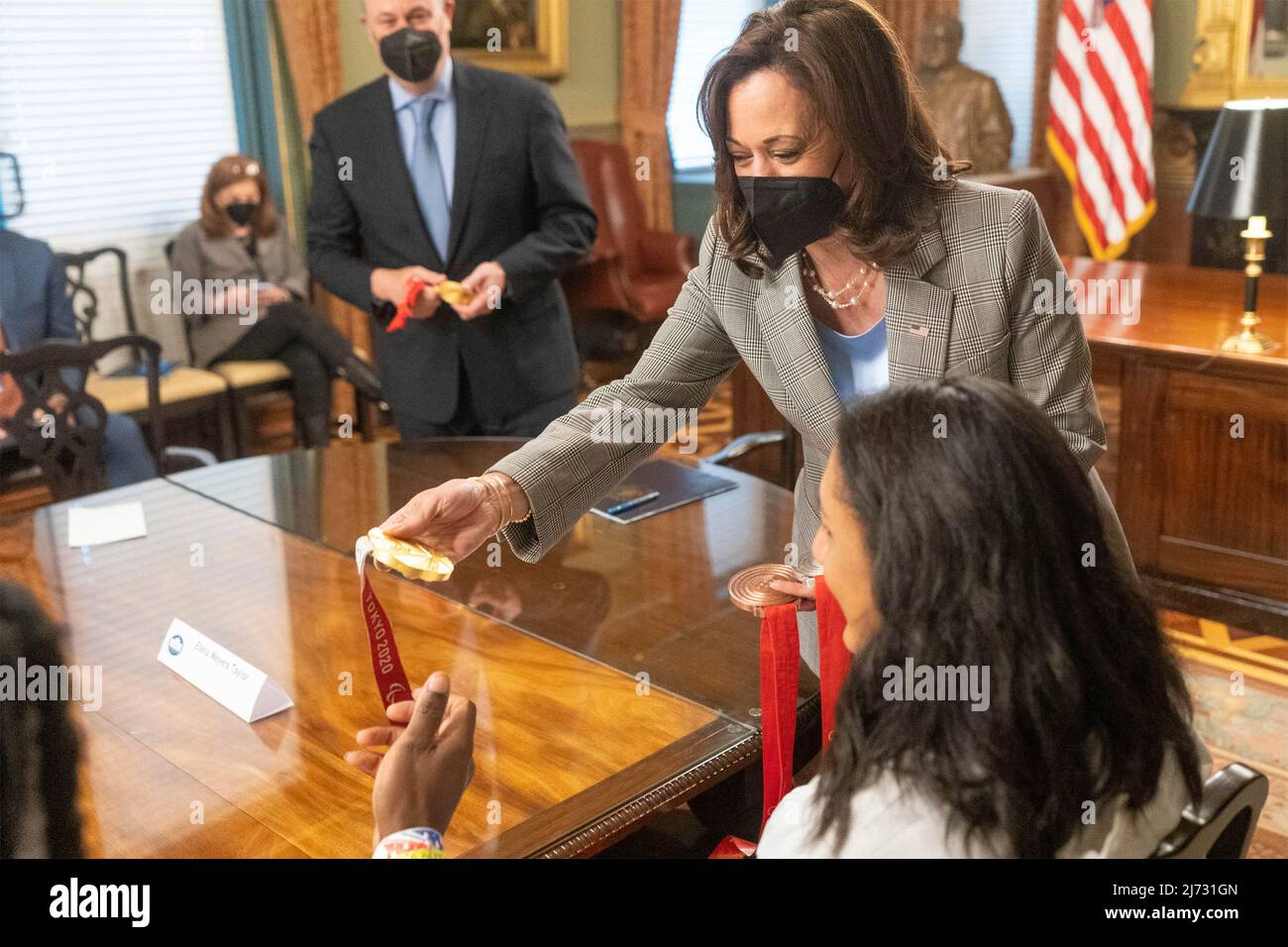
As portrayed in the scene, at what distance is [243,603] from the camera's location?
2.29 metres

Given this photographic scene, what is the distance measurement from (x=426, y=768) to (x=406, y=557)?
406mm

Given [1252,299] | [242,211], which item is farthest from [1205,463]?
[242,211]

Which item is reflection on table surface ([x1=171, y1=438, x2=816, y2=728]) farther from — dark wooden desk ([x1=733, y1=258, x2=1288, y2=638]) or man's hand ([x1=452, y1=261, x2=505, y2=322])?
dark wooden desk ([x1=733, y1=258, x2=1288, y2=638])

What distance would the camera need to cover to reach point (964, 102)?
8.59 metres

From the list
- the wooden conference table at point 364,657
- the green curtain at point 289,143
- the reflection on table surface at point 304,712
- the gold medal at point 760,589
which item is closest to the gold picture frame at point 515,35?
the green curtain at point 289,143

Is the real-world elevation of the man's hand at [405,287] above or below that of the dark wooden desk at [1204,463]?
above

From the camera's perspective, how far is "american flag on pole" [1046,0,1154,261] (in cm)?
760

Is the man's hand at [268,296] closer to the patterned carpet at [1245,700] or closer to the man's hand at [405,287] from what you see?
the man's hand at [405,287]

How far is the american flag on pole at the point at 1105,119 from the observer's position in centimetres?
760

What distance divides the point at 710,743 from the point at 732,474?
1.27m

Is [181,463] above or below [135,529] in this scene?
below

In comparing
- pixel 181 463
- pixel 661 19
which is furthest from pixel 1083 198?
pixel 181 463
